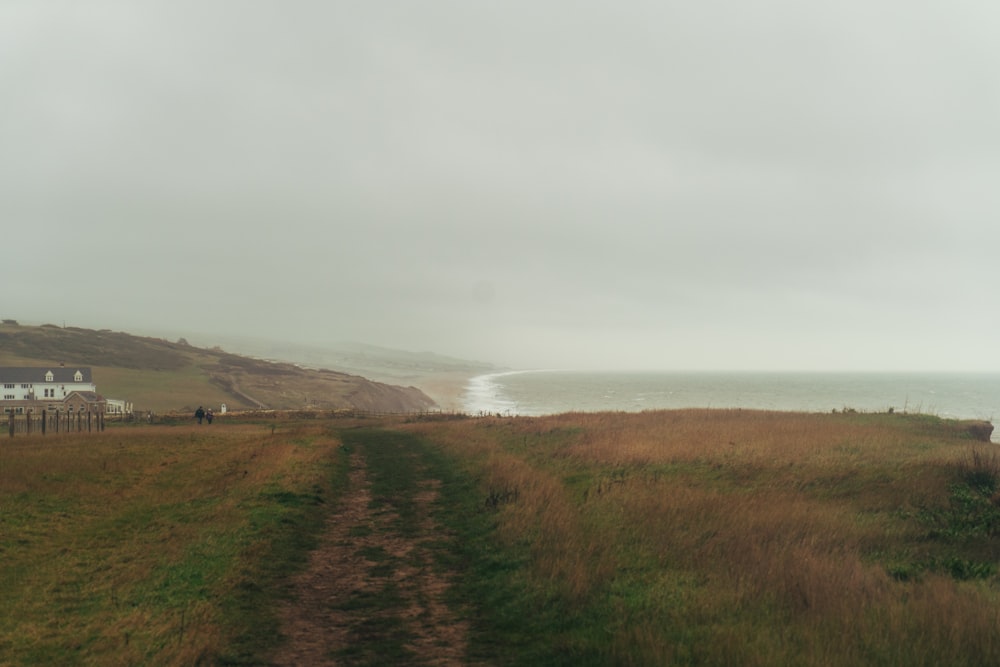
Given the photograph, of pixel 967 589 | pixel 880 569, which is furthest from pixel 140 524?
pixel 967 589

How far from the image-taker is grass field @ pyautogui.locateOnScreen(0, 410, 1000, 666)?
23.1 ft

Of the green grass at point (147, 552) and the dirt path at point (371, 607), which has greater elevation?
the dirt path at point (371, 607)

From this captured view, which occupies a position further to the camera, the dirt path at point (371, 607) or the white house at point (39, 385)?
the white house at point (39, 385)

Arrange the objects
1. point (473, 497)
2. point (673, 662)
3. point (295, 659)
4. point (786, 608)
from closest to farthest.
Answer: point (673, 662) → point (295, 659) → point (786, 608) → point (473, 497)

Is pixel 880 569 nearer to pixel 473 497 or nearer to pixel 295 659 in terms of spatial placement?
pixel 295 659

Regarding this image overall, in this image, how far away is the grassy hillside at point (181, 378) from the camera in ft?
323

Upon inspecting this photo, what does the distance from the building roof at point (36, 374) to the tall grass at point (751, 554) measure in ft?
307

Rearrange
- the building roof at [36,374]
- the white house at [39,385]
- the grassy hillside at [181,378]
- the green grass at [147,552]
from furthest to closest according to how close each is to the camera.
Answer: the grassy hillside at [181,378] → the building roof at [36,374] → the white house at [39,385] → the green grass at [147,552]

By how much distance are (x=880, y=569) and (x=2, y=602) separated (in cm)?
1380

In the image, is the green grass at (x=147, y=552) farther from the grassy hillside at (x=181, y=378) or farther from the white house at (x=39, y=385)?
the white house at (x=39, y=385)

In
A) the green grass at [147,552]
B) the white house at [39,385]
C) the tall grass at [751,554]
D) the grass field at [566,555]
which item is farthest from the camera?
the white house at [39,385]

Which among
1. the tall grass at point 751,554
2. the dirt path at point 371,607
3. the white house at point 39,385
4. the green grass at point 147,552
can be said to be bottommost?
the white house at point 39,385

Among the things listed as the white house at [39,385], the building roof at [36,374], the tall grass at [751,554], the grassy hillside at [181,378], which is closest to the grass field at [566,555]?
the tall grass at [751,554]

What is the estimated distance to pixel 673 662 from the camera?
630 centimetres
